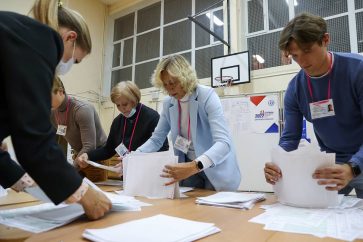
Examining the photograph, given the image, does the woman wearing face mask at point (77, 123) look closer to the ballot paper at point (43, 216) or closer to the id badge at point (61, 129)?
the id badge at point (61, 129)

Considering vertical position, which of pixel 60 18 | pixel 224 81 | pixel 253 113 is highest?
pixel 224 81

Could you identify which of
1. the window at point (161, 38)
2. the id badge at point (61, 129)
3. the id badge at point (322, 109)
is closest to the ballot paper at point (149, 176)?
the id badge at point (322, 109)

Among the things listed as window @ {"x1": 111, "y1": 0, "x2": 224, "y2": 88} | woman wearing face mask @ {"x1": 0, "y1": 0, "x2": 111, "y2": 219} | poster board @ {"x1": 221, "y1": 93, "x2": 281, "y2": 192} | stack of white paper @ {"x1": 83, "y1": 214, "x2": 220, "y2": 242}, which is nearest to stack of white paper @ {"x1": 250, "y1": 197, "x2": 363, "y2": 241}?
stack of white paper @ {"x1": 83, "y1": 214, "x2": 220, "y2": 242}

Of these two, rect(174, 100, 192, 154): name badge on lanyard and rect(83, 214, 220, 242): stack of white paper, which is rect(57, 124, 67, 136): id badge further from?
rect(83, 214, 220, 242): stack of white paper

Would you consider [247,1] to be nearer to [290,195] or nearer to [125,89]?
[125,89]

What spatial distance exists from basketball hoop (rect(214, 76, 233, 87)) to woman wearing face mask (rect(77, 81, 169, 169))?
2112 millimetres

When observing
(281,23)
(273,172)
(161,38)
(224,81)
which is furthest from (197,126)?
(161,38)

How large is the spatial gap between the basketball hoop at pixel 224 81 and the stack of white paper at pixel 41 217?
3.20 m

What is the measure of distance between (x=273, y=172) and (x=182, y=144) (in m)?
0.60

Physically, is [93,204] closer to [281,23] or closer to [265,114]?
[265,114]

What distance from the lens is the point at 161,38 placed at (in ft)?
17.1

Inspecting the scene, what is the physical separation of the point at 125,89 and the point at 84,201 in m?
1.25

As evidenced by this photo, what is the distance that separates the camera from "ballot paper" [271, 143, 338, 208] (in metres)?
0.92

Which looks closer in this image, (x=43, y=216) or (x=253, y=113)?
(x=43, y=216)
